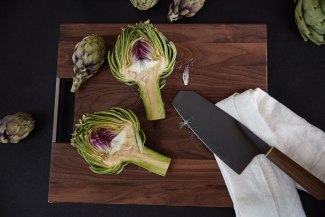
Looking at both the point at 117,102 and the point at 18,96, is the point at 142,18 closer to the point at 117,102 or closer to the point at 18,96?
the point at 117,102

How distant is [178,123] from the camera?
848mm

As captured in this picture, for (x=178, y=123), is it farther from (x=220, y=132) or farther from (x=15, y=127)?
(x=15, y=127)

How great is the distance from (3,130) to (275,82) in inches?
26.5

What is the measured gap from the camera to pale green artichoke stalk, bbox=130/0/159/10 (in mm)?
910

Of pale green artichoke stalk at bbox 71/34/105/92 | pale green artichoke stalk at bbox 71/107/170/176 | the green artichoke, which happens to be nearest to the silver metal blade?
pale green artichoke stalk at bbox 71/107/170/176

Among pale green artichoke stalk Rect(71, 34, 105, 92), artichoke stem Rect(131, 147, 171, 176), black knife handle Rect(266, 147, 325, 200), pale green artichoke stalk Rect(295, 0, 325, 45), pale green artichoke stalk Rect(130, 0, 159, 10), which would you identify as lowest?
artichoke stem Rect(131, 147, 171, 176)

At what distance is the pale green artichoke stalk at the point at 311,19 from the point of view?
0.83 meters

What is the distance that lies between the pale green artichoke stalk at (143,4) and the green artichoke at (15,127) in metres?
0.39

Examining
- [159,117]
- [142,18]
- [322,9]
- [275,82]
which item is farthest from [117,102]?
[322,9]

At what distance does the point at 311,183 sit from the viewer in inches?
29.1

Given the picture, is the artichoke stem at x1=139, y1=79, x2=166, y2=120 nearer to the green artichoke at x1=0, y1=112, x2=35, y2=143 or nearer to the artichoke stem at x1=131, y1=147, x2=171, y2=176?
the artichoke stem at x1=131, y1=147, x2=171, y2=176

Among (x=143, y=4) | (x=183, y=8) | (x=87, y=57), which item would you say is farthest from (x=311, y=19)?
(x=87, y=57)

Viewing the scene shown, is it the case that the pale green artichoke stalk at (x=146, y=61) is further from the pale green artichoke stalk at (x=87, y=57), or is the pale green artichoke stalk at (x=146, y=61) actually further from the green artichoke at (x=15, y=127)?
the green artichoke at (x=15, y=127)

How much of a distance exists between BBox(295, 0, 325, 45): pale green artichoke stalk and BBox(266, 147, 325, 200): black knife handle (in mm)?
303
